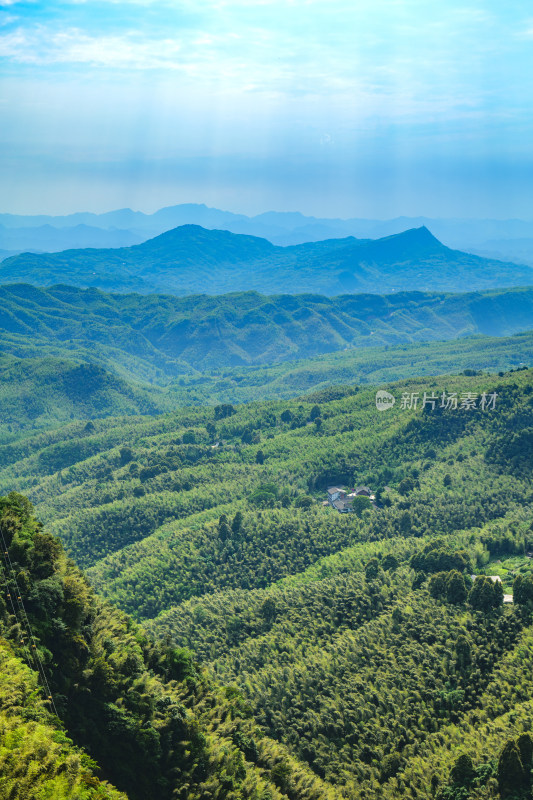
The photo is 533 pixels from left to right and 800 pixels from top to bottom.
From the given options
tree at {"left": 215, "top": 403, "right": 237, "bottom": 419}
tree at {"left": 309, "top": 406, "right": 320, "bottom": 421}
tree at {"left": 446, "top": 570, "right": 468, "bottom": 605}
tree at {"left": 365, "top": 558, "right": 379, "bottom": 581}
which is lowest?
tree at {"left": 365, "top": 558, "right": 379, "bottom": 581}

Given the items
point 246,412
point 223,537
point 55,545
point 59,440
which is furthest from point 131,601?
point 59,440

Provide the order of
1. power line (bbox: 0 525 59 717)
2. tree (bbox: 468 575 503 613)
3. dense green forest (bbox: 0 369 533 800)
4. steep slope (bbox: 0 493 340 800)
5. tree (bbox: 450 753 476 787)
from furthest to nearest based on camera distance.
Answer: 1. tree (bbox: 468 575 503 613)
2. tree (bbox: 450 753 476 787)
3. dense green forest (bbox: 0 369 533 800)
4. power line (bbox: 0 525 59 717)
5. steep slope (bbox: 0 493 340 800)

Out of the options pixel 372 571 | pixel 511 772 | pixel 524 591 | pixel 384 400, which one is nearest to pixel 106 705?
pixel 511 772

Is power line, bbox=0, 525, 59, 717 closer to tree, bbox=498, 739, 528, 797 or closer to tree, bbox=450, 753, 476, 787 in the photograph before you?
tree, bbox=450, 753, 476, 787

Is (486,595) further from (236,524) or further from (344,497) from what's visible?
(344,497)

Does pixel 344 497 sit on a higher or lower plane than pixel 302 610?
higher

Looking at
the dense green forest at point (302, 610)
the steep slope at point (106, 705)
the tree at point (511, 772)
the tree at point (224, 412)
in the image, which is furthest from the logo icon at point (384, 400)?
the tree at point (511, 772)

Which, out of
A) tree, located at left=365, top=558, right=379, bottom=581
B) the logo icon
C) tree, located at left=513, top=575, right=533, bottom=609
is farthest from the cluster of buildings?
tree, located at left=513, top=575, right=533, bottom=609
